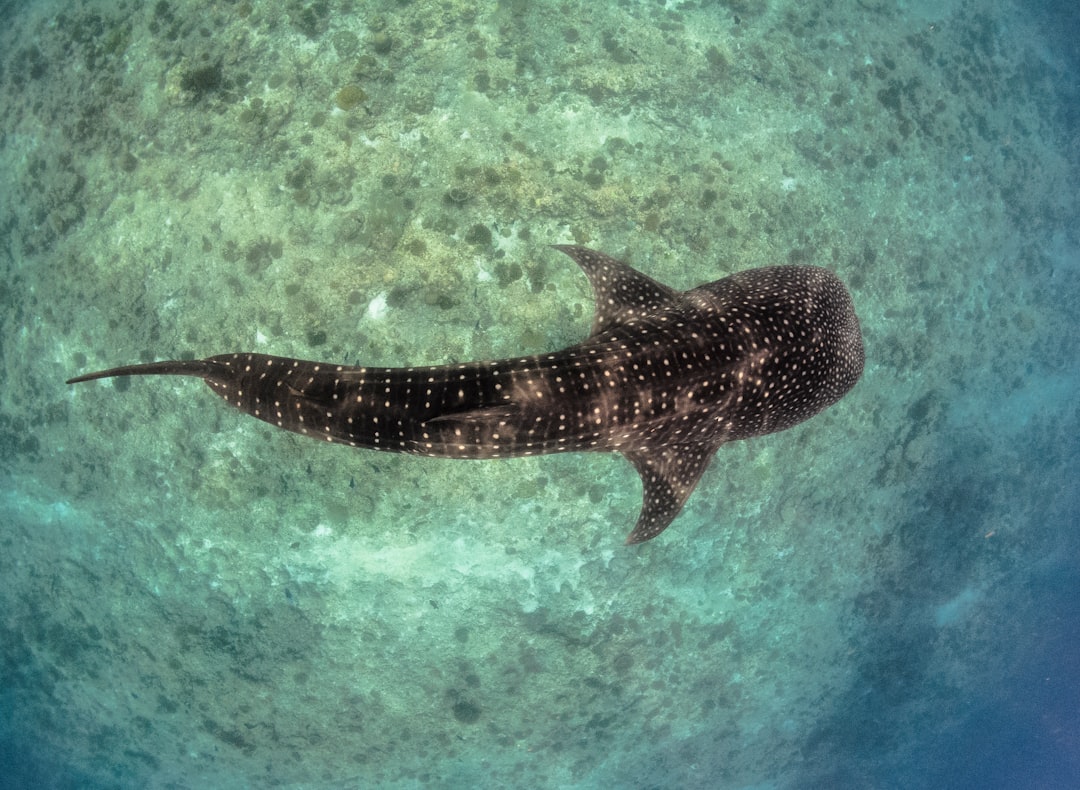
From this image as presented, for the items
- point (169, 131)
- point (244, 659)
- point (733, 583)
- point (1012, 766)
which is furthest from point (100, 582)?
point (1012, 766)

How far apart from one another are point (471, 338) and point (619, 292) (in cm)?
218

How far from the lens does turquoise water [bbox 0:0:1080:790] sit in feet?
24.2

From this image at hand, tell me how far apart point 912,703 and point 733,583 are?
25.0 ft

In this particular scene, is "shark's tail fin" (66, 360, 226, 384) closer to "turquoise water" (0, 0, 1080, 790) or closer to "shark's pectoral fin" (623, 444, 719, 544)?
"turquoise water" (0, 0, 1080, 790)

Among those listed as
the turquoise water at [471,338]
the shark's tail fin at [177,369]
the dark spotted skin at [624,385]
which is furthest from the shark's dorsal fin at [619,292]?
the shark's tail fin at [177,369]

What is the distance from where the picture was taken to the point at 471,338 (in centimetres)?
723

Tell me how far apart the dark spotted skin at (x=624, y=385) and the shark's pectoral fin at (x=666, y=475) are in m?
0.01

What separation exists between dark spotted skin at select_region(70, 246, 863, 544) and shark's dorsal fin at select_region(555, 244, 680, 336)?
1 cm

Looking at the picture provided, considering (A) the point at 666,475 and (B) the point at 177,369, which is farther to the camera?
(A) the point at 666,475

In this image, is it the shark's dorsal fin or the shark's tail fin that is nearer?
the shark's tail fin

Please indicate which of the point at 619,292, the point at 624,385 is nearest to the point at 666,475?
the point at 624,385

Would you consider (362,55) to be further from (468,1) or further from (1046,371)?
(1046,371)

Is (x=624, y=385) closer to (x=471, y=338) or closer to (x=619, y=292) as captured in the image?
(x=619, y=292)

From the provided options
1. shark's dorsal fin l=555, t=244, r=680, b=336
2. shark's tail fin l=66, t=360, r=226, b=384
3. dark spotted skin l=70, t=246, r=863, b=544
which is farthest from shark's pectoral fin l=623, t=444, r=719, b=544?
shark's tail fin l=66, t=360, r=226, b=384
